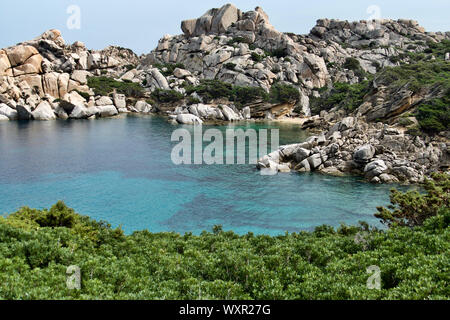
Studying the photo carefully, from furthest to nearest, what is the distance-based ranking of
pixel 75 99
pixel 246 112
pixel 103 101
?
pixel 246 112 < pixel 103 101 < pixel 75 99

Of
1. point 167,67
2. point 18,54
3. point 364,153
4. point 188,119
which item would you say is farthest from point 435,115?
point 18,54

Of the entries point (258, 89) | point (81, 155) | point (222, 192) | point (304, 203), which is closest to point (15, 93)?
point (81, 155)

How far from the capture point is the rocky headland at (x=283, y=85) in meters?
47.2

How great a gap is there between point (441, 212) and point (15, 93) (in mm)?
100511

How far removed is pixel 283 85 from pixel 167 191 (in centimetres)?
8728

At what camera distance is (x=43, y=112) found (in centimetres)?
8675

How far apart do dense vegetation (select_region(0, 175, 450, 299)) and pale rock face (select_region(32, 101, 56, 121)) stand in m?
78.0

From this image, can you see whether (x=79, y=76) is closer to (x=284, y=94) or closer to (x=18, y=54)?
(x=18, y=54)

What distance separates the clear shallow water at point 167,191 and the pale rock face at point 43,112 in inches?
1300

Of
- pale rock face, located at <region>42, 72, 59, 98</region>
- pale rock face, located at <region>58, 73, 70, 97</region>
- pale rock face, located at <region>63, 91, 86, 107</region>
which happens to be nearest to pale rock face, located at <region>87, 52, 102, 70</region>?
pale rock face, located at <region>58, 73, 70, 97</region>

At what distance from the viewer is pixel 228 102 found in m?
109

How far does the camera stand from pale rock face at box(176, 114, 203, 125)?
9056cm

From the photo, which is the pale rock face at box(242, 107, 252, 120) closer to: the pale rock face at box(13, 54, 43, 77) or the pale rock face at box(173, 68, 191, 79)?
the pale rock face at box(173, 68, 191, 79)

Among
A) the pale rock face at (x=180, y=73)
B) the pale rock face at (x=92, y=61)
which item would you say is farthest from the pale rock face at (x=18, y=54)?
the pale rock face at (x=180, y=73)
